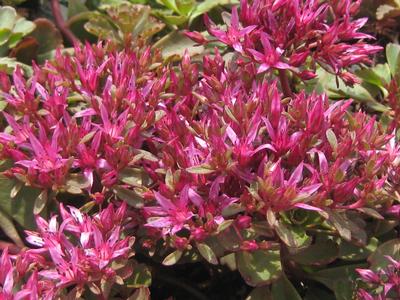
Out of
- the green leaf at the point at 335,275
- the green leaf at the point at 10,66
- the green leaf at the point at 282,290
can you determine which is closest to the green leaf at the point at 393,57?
the green leaf at the point at 335,275

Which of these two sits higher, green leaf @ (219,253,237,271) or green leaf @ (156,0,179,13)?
green leaf @ (156,0,179,13)

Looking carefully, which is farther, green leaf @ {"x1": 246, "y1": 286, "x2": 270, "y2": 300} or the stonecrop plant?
green leaf @ {"x1": 246, "y1": 286, "x2": 270, "y2": 300}

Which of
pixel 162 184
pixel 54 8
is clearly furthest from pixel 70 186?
pixel 54 8

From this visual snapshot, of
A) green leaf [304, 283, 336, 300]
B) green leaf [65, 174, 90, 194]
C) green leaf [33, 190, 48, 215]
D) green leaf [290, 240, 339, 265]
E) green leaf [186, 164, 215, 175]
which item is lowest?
green leaf [304, 283, 336, 300]

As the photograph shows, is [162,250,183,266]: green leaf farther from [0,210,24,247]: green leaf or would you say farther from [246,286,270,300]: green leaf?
[0,210,24,247]: green leaf

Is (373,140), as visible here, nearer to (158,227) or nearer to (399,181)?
(399,181)

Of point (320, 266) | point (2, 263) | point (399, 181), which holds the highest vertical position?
point (399, 181)

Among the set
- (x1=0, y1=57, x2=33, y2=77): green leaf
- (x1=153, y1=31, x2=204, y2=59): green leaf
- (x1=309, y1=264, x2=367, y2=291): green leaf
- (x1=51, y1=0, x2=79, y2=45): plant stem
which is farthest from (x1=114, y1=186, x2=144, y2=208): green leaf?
(x1=51, y1=0, x2=79, y2=45): plant stem

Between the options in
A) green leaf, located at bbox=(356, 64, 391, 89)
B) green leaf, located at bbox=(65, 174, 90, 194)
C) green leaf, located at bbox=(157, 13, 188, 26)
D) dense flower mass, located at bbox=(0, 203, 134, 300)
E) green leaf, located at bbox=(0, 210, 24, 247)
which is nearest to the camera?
dense flower mass, located at bbox=(0, 203, 134, 300)
